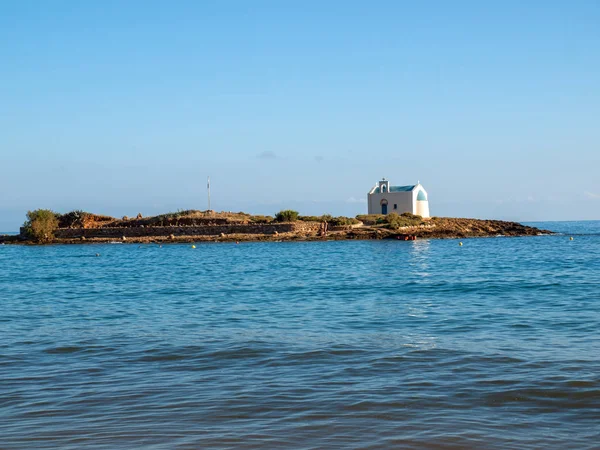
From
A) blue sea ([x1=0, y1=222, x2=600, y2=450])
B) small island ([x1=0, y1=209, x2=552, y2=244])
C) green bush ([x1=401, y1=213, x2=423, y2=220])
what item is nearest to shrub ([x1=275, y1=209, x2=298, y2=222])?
small island ([x1=0, y1=209, x2=552, y2=244])

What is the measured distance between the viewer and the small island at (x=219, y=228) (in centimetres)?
5397

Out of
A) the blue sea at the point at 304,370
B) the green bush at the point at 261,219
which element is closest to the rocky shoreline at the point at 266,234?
the green bush at the point at 261,219

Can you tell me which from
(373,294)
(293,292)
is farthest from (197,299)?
(373,294)

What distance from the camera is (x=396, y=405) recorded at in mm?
6375

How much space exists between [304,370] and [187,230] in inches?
1933

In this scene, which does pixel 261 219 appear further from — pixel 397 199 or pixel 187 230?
pixel 397 199

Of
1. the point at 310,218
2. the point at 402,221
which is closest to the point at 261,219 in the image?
the point at 310,218

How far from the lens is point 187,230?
56.1m

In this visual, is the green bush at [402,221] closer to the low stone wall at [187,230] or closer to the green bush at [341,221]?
the green bush at [341,221]

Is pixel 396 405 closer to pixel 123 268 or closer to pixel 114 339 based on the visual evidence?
pixel 114 339

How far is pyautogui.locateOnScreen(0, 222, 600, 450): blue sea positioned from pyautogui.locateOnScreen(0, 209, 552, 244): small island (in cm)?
3650

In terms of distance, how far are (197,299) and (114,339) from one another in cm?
579

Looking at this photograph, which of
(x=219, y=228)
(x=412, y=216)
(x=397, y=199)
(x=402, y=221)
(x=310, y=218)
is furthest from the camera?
(x=397, y=199)

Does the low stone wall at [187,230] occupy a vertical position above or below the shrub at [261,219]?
below
